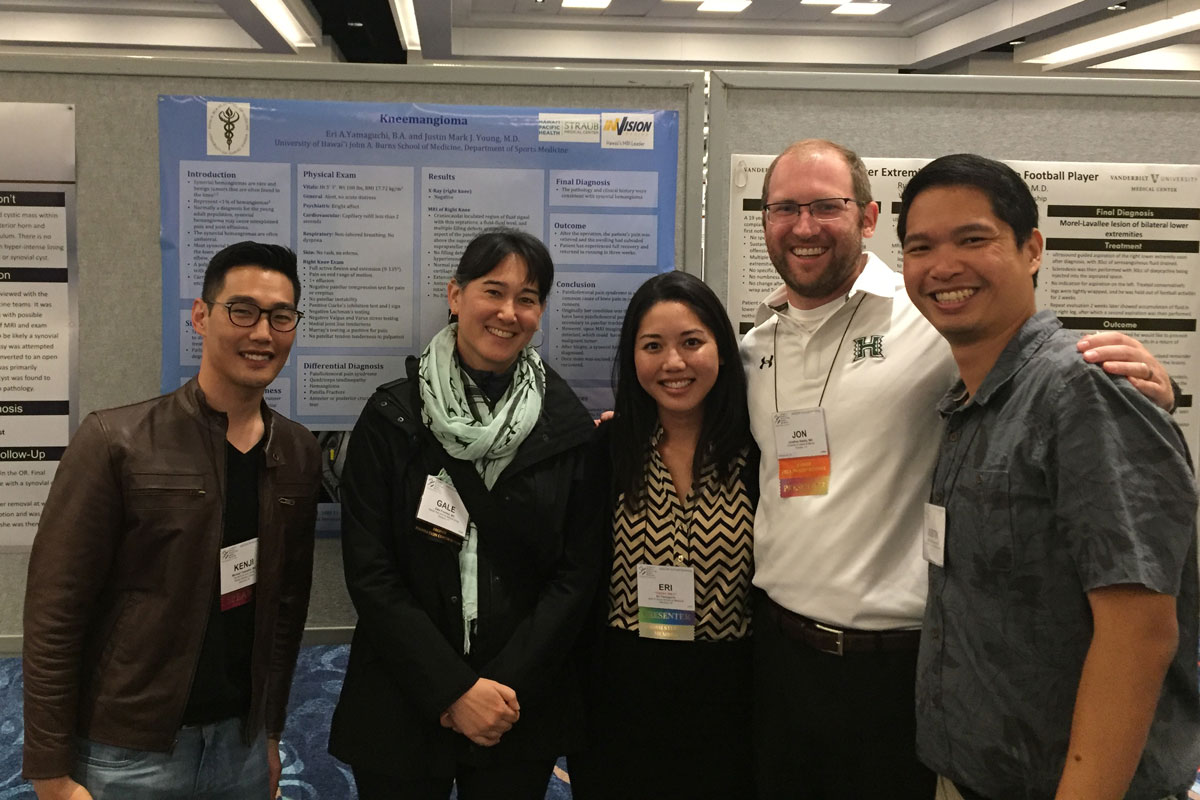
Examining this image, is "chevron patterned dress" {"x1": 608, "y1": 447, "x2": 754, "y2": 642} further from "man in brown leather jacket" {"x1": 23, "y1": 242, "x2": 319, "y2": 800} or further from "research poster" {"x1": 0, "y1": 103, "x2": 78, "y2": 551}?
"research poster" {"x1": 0, "y1": 103, "x2": 78, "y2": 551}


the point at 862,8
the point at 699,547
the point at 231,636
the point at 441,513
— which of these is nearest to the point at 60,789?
the point at 231,636

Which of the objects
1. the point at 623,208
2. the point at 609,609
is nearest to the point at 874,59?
the point at 623,208

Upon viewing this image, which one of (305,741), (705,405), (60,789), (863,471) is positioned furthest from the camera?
(305,741)

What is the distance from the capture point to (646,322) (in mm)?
1666

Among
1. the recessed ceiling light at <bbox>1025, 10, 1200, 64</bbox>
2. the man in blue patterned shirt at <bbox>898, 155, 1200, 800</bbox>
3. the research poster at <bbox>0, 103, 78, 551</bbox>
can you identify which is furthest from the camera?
the recessed ceiling light at <bbox>1025, 10, 1200, 64</bbox>

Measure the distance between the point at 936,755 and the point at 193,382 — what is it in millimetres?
1519

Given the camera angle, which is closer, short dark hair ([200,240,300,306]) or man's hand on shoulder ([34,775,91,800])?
man's hand on shoulder ([34,775,91,800])

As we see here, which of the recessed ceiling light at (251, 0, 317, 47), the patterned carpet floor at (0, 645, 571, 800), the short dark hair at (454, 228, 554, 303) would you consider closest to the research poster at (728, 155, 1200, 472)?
the short dark hair at (454, 228, 554, 303)

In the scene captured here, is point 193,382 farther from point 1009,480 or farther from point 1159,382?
point 1159,382

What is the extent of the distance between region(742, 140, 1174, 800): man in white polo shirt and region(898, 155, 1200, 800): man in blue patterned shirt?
138mm

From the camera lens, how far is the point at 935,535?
1288 mm

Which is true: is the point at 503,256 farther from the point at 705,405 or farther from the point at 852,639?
the point at 852,639

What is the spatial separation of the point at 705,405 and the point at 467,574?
63cm

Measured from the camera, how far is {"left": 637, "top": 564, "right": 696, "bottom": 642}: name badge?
1588mm
